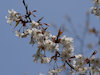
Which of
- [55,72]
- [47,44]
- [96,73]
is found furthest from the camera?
[55,72]

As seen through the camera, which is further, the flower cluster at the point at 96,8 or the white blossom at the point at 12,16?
the flower cluster at the point at 96,8

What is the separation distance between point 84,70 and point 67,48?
0.47 meters

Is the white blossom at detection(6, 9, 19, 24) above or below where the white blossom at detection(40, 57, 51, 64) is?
above

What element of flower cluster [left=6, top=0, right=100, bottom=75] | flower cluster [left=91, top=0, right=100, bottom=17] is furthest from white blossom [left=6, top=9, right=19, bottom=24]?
flower cluster [left=91, top=0, right=100, bottom=17]

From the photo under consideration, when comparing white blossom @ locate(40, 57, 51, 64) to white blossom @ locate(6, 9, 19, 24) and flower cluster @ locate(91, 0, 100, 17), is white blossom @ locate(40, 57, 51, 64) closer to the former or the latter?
white blossom @ locate(6, 9, 19, 24)

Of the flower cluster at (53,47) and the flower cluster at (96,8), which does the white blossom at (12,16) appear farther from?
the flower cluster at (96,8)

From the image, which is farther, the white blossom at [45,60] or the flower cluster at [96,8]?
the flower cluster at [96,8]

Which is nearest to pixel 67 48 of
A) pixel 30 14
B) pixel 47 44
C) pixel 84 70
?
pixel 47 44

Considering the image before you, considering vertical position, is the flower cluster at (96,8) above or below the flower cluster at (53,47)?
above

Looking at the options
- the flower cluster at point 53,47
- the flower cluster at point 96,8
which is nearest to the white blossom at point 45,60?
the flower cluster at point 53,47

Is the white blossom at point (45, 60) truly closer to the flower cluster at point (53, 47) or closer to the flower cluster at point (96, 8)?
the flower cluster at point (53, 47)

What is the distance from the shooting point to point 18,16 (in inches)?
109

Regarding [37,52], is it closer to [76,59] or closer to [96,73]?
[76,59]

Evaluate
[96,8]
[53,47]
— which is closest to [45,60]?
[53,47]
